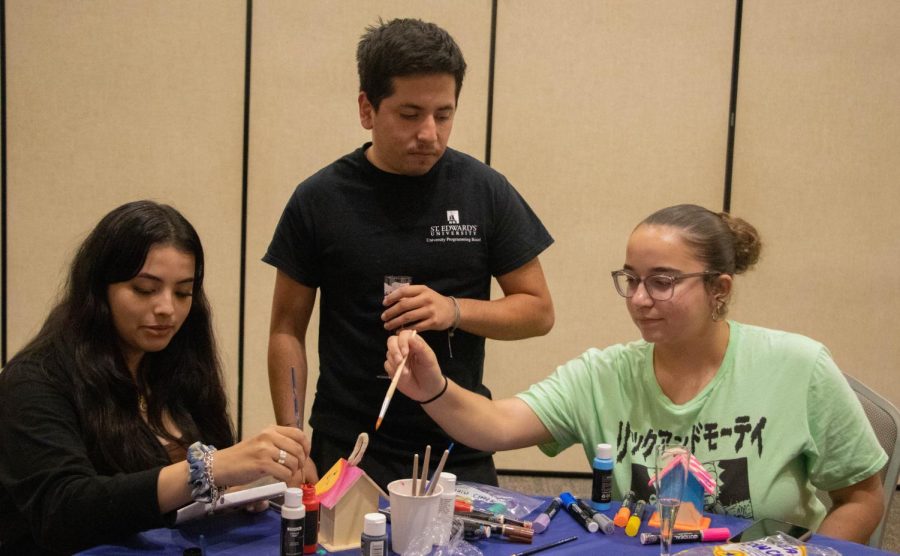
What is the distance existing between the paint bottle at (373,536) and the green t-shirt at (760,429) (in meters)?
0.65

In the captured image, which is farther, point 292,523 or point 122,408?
point 122,408

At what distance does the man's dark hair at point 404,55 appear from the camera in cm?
204

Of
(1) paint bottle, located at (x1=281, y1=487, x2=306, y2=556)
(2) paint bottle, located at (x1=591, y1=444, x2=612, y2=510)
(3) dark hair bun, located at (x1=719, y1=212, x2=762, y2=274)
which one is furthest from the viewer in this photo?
(3) dark hair bun, located at (x1=719, y1=212, x2=762, y2=274)

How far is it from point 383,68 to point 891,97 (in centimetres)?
314

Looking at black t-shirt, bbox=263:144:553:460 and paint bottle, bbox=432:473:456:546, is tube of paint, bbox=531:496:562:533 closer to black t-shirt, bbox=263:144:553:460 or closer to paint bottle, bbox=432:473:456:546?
paint bottle, bbox=432:473:456:546

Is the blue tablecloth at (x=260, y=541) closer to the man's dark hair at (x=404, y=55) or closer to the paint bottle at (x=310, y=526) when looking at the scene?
the paint bottle at (x=310, y=526)

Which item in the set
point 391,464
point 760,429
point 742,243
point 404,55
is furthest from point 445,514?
point 404,55

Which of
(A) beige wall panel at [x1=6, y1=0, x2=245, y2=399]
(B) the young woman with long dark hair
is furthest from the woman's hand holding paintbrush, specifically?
(A) beige wall panel at [x1=6, y1=0, x2=245, y2=399]

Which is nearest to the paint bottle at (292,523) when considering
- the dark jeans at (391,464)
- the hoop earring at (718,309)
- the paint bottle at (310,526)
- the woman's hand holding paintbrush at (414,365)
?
the paint bottle at (310,526)

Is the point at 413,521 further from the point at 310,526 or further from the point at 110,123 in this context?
the point at 110,123

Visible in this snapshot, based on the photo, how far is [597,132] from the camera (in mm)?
4156

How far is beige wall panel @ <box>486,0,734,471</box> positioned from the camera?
409cm

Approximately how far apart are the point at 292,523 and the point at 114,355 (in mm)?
629

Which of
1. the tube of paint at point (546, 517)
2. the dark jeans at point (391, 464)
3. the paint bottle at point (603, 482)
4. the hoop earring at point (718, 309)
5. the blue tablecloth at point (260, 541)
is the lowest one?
the dark jeans at point (391, 464)
